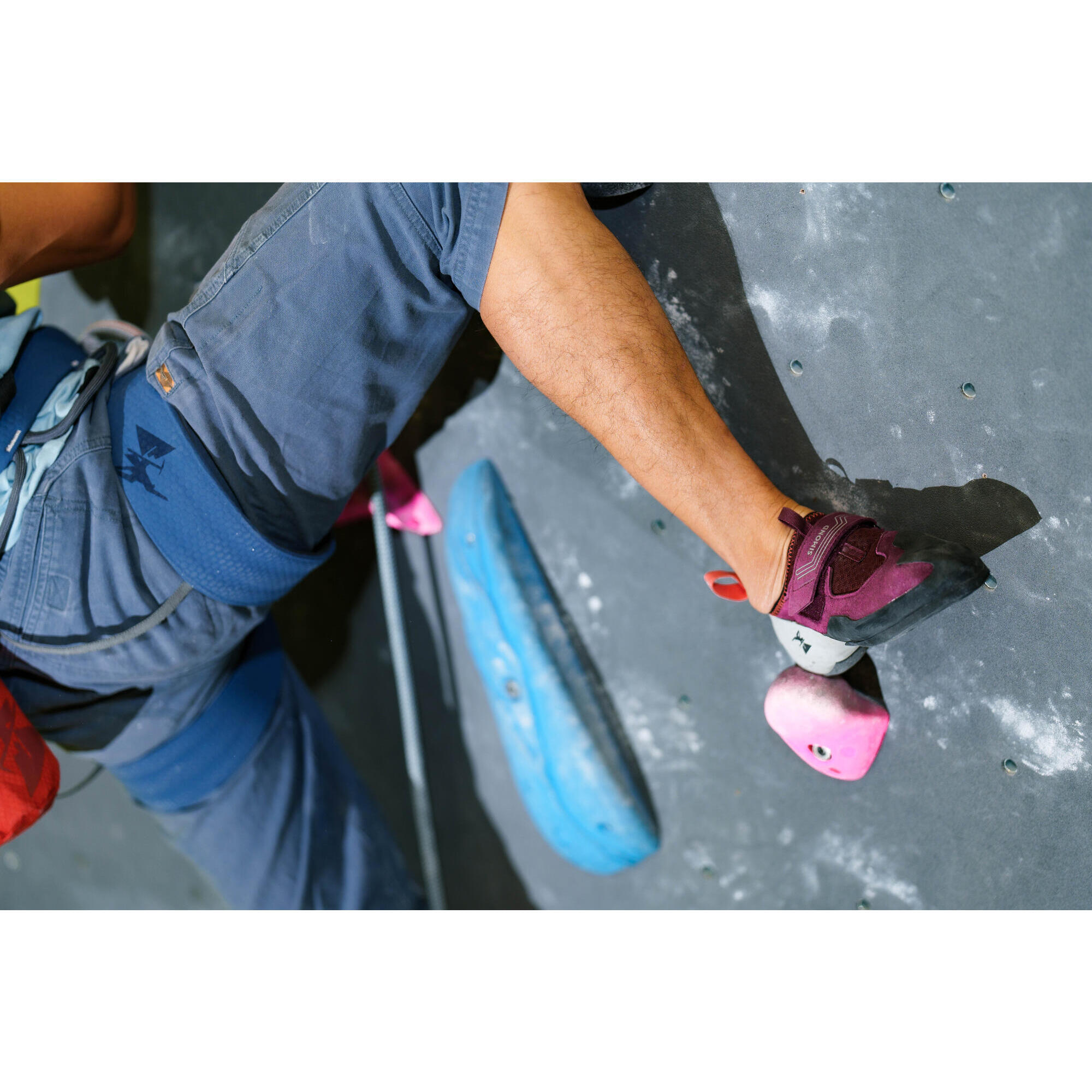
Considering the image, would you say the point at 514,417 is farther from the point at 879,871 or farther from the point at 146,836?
the point at 146,836

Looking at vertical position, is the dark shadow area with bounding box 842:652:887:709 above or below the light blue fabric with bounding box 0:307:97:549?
below

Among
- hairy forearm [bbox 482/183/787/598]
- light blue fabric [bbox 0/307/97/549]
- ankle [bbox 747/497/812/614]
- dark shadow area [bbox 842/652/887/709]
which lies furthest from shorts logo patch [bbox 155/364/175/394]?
dark shadow area [bbox 842/652/887/709]

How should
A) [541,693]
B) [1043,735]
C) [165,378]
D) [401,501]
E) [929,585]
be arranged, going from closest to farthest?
1. [929,585]
2. [1043,735]
3. [165,378]
4. [541,693]
5. [401,501]

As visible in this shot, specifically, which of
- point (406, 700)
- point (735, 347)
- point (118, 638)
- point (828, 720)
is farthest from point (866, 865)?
point (118, 638)

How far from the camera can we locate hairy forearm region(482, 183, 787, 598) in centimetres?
72

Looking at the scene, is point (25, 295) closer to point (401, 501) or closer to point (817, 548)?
point (401, 501)

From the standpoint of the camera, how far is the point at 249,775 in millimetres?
1196

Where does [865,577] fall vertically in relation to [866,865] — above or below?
above

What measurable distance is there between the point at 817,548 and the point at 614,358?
0.21 m

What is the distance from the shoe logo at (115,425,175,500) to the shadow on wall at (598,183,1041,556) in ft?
1.52

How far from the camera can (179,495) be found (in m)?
0.88

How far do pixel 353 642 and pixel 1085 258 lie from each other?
3.35ft

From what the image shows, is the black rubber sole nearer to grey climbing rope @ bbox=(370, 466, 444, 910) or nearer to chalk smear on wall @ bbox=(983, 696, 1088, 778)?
chalk smear on wall @ bbox=(983, 696, 1088, 778)

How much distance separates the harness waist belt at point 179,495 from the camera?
2.85ft
